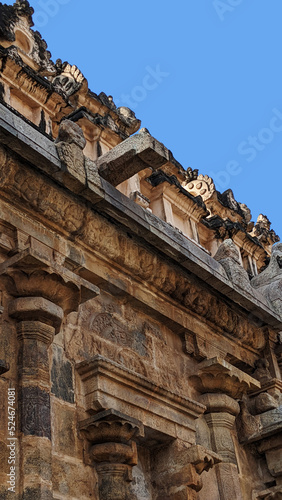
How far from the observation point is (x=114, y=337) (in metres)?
7.68

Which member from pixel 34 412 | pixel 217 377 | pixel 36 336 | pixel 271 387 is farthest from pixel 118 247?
pixel 271 387

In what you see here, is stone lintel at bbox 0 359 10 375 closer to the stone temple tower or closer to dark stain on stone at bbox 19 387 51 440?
the stone temple tower

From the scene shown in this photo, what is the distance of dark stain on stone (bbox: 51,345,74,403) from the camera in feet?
21.9

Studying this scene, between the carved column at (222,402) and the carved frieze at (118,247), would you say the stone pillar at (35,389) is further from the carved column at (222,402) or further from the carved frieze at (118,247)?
→ the carved column at (222,402)

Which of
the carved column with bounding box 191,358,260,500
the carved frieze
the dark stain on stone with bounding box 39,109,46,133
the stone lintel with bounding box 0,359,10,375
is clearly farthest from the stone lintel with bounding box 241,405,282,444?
the dark stain on stone with bounding box 39,109,46,133

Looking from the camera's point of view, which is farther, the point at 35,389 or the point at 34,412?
the point at 35,389

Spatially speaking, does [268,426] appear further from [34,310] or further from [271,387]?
[34,310]

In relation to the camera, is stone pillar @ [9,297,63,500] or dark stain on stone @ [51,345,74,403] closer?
stone pillar @ [9,297,63,500]

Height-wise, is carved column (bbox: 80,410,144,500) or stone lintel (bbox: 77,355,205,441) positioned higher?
stone lintel (bbox: 77,355,205,441)

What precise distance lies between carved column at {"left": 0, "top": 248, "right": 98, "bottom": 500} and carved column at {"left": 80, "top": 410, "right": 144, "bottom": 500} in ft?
1.99

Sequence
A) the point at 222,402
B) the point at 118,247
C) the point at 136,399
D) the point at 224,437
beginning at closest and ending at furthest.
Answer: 1. the point at 136,399
2. the point at 118,247
3. the point at 224,437
4. the point at 222,402

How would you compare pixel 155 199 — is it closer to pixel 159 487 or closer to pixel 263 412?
pixel 263 412

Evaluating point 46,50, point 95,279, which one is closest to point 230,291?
point 95,279

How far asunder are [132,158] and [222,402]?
2823 mm
